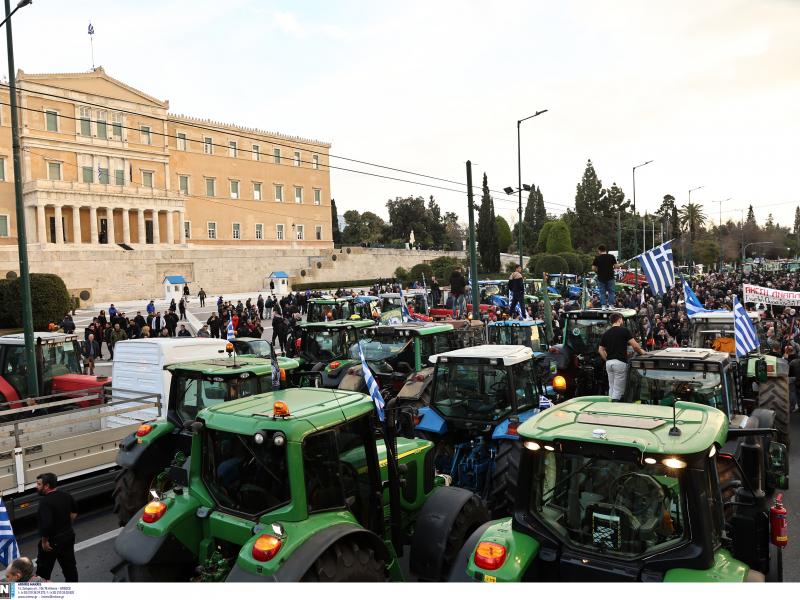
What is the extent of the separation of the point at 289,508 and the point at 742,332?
9.50m

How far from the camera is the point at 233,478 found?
462 centimetres

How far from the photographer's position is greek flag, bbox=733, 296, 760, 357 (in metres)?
10.9

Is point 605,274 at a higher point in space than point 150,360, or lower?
higher

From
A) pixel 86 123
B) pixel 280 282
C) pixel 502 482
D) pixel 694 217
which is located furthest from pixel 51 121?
pixel 694 217

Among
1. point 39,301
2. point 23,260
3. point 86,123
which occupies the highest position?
point 86,123

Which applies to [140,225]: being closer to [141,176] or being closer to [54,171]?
[141,176]

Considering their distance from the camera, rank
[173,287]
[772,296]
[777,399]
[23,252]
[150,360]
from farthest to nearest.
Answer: [173,287]
[772,296]
[23,252]
[150,360]
[777,399]

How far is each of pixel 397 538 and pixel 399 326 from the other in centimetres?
746

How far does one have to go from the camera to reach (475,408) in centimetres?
773

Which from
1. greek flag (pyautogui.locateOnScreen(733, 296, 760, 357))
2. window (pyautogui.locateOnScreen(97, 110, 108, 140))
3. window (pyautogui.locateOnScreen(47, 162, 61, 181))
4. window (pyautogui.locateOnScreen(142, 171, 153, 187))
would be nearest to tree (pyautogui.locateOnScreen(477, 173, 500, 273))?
window (pyautogui.locateOnScreen(142, 171, 153, 187))

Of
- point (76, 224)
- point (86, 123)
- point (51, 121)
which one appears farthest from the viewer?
point (86, 123)

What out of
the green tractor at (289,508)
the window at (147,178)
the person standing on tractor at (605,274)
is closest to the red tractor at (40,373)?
the green tractor at (289,508)

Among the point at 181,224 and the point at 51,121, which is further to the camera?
the point at 181,224
